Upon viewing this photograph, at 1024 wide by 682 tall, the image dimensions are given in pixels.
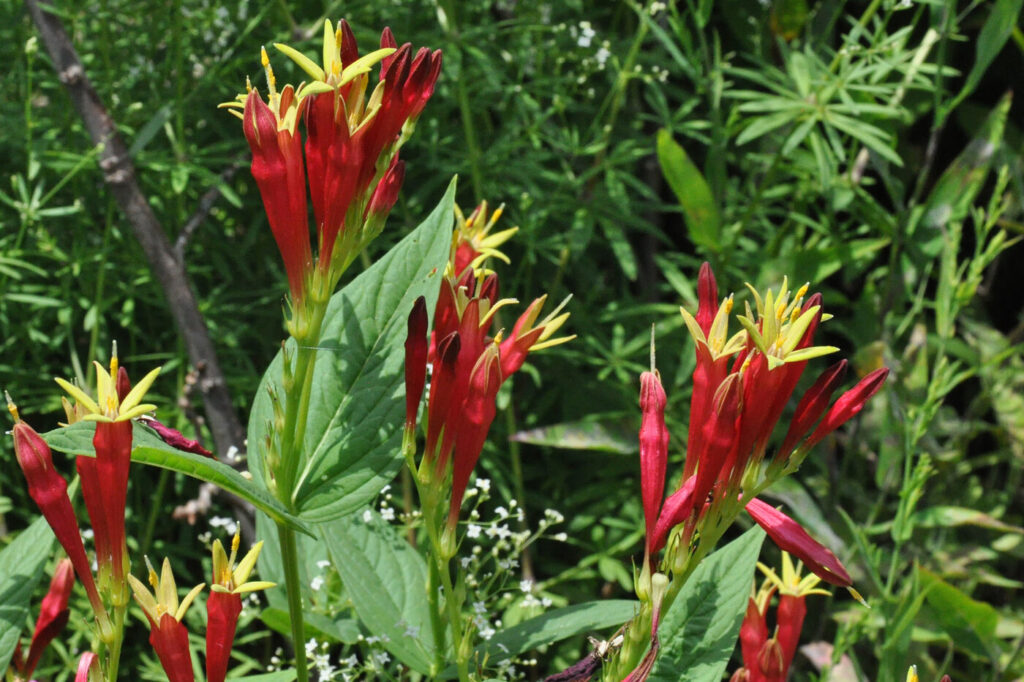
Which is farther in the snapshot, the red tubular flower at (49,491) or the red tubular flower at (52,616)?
the red tubular flower at (52,616)

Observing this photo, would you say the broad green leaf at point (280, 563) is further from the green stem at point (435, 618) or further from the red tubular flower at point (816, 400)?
the red tubular flower at point (816, 400)

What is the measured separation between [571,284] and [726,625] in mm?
962

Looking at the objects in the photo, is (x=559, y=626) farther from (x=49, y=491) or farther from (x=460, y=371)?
(x=49, y=491)

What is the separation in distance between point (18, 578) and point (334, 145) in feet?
1.28

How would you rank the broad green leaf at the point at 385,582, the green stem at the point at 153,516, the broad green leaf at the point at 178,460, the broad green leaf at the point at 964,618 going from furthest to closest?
the broad green leaf at the point at 964,618 → the green stem at the point at 153,516 → the broad green leaf at the point at 385,582 → the broad green leaf at the point at 178,460

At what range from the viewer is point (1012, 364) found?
5.24 ft

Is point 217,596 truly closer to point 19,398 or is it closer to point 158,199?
point 19,398

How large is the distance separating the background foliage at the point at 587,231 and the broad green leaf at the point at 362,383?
513 mm

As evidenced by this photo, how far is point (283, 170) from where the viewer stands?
2.14ft

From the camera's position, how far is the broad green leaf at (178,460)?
568 millimetres

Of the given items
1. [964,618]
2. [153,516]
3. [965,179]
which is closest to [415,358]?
[153,516]

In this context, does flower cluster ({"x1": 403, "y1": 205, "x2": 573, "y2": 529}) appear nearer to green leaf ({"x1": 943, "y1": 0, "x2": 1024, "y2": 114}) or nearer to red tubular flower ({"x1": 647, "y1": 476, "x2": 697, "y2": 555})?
red tubular flower ({"x1": 647, "y1": 476, "x2": 697, "y2": 555})

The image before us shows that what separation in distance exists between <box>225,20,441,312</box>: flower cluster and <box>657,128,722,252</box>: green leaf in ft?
2.29

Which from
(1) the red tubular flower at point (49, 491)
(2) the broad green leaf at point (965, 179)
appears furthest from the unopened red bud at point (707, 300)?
(2) the broad green leaf at point (965, 179)
